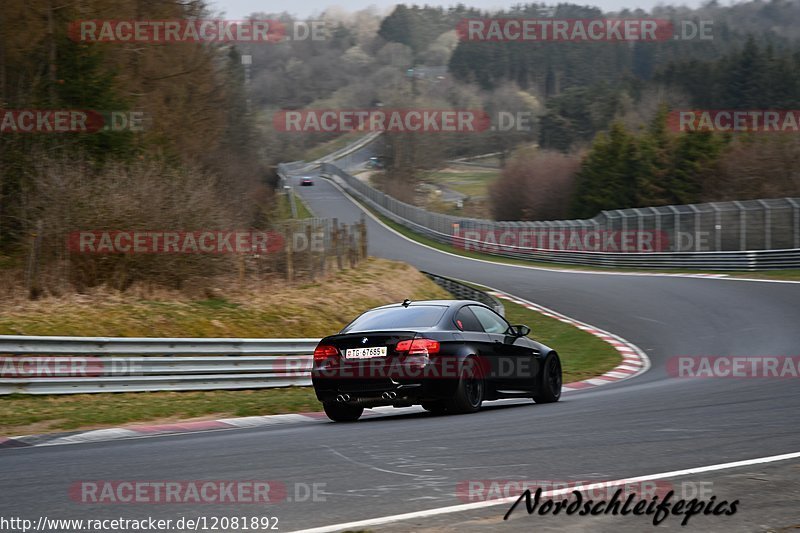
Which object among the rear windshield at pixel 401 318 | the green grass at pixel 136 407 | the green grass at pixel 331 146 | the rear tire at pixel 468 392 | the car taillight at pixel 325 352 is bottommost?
the green grass at pixel 136 407

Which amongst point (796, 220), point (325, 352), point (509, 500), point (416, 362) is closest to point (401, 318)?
point (416, 362)

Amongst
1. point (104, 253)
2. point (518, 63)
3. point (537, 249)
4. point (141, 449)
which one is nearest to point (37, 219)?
point (104, 253)

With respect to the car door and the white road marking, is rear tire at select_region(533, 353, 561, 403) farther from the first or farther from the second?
the white road marking

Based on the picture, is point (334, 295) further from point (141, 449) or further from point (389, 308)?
point (141, 449)

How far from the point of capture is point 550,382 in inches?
489

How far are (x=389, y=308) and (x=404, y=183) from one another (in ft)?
266

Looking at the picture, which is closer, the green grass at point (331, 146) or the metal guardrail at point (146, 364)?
the metal guardrail at point (146, 364)

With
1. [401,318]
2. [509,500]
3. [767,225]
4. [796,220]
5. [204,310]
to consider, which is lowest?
[204,310]

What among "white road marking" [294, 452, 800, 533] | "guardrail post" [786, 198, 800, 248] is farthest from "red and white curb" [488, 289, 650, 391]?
"guardrail post" [786, 198, 800, 248]

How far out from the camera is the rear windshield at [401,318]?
10898 mm

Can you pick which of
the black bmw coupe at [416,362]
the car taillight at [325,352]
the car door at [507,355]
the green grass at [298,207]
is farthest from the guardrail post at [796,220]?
the green grass at [298,207]

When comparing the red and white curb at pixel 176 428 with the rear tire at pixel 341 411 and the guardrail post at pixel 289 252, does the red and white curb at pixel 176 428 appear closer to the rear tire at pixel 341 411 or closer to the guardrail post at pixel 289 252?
the rear tire at pixel 341 411

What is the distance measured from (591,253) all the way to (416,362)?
3736 centimetres

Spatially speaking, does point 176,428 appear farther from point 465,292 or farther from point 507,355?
point 465,292
